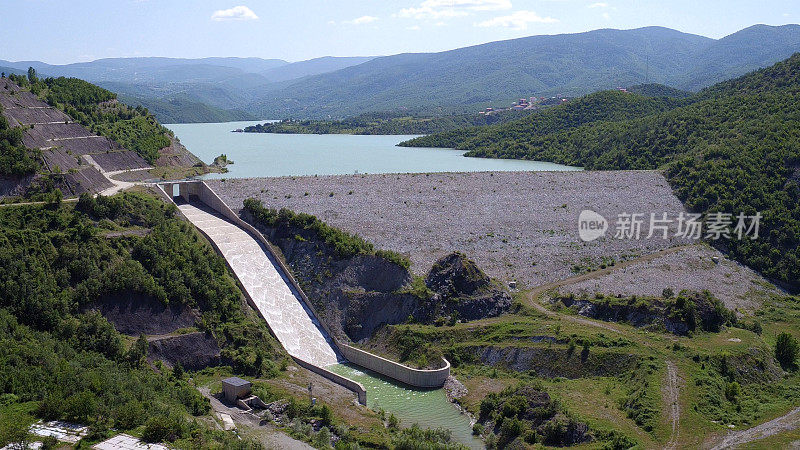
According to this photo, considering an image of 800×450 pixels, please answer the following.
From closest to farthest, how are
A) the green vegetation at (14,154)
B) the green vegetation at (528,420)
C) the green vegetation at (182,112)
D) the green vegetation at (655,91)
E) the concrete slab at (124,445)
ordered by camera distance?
the concrete slab at (124,445) < the green vegetation at (528,420) < the green vegetation at (14,154) < the green vegetation at (655,91) < the green vegetation at (182,112)

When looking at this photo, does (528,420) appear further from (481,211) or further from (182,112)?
(182,112)

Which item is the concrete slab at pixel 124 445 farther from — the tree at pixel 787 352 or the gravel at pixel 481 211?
the tree at pixel 787 352

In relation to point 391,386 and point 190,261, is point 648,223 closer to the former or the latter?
point 391,386

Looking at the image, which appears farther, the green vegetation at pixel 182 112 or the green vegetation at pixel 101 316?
the green vegetation at pixel 182 112

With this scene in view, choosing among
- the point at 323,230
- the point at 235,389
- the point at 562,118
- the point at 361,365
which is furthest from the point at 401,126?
the point at 235,389

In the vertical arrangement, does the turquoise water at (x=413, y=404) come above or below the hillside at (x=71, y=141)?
below

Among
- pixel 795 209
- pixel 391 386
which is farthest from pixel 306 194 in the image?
pixel 795 209

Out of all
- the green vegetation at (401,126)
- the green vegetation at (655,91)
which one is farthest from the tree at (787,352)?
the green vegetation at (655,91)
